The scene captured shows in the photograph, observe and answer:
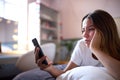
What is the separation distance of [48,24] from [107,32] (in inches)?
103

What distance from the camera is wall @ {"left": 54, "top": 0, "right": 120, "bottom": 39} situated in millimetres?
3270

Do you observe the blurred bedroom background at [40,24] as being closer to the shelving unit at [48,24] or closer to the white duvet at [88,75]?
the shelving unit at [48,24]

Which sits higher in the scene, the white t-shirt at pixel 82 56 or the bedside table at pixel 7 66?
the white t-shirt at pixel 82 56

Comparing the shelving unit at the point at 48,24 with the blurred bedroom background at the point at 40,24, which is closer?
the blurred bedroom background at the point at 40,24

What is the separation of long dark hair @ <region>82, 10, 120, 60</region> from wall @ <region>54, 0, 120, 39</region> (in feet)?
7.89

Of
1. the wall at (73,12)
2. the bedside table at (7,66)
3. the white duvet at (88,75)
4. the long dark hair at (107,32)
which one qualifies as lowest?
the bedside table at (7,66)

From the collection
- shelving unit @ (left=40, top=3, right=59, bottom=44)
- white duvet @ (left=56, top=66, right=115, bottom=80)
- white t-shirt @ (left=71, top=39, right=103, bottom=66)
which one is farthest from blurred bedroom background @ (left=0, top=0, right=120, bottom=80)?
white duvet @ (left=56, top=66, right=115, bottom=80)

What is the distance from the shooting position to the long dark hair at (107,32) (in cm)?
80

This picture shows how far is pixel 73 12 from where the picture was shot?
138 inches

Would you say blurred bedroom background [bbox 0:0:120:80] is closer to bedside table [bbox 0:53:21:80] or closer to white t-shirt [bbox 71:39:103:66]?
bedside table [bbox 0:53:21:80]

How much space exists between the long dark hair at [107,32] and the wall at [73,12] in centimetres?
240

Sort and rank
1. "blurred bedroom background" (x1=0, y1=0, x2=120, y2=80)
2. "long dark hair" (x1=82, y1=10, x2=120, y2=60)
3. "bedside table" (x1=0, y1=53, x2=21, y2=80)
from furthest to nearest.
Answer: "blurred bedroom background" (x1=0, y1=0, x2=120, y2=80)
"bedside table" (x1=0, y1=53, x2=21, y2=80)
"long dark hair" (x1=82, y1=10, x2=120, y2=60)

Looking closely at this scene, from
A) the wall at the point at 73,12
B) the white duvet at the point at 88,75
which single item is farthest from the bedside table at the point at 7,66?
the wall at the point at 73,12

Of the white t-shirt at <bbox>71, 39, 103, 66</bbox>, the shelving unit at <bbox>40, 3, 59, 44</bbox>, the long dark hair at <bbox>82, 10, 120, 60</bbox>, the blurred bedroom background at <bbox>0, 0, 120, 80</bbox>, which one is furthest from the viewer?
the shelving unit at <bbox>40, 3, 59, 44</bbox>
